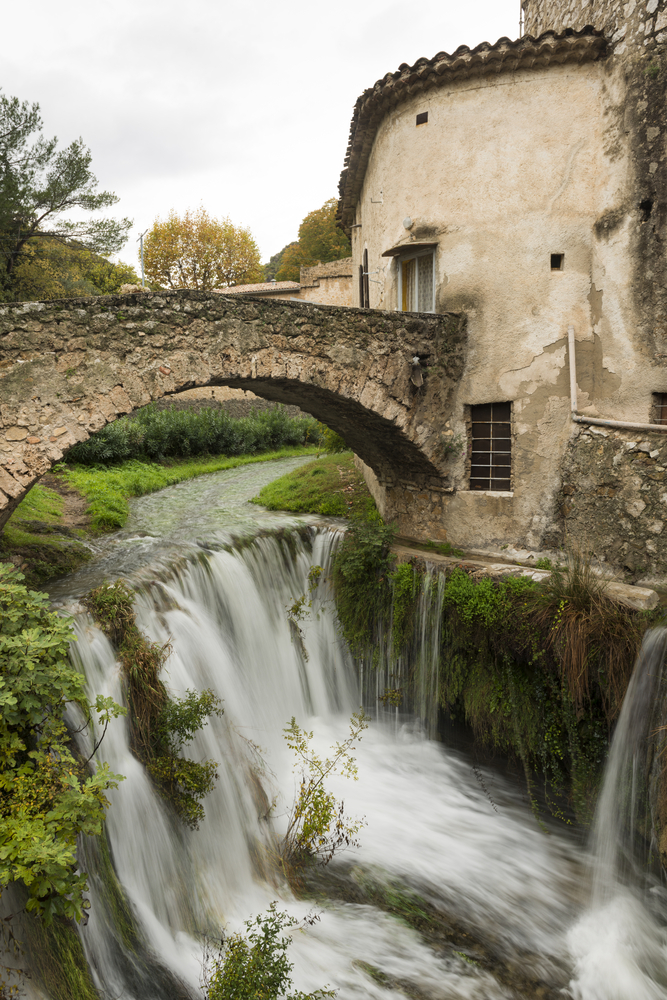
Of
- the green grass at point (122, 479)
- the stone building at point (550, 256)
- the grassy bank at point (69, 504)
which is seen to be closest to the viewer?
the stone building at point (550, 256)

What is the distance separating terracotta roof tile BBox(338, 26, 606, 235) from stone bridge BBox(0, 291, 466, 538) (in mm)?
2964

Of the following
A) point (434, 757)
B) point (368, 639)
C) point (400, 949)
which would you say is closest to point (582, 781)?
point (434, 757)

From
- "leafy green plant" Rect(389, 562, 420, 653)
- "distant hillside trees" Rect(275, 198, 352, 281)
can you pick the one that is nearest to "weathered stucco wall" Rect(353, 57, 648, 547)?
"leafy green plant" Rect(389, 562, 420, 653)

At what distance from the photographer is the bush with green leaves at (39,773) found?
130 inches

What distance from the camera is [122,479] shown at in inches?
537

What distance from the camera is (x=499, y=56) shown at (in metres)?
7.30

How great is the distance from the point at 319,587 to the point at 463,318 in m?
4.30

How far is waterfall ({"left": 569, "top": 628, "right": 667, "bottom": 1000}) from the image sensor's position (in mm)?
4828

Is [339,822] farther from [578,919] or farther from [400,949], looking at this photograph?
[578,919]

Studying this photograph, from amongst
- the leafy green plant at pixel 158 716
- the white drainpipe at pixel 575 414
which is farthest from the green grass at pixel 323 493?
the leafy green plant at pixel 158 716

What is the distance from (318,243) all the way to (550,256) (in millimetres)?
28736

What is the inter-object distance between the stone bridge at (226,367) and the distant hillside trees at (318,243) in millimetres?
Answer: 27225

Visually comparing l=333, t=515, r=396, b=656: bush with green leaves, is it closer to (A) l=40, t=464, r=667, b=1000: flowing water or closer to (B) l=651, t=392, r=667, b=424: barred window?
(A) l=40, t=464, r=667, b=1000: flowing water

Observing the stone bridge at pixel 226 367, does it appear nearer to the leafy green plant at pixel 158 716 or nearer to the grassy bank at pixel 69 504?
the grassy bank at pixel 69 504
